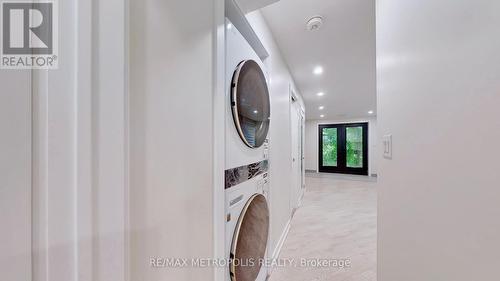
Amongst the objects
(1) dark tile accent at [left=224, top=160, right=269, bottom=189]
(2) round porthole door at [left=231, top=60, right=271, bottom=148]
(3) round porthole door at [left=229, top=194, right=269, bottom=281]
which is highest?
(2) round porthole door at [left=231, top=60, right=271, bottom=148]

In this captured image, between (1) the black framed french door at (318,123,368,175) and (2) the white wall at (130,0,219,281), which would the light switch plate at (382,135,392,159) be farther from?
(1) the black framed french door at (318,123,368,175)

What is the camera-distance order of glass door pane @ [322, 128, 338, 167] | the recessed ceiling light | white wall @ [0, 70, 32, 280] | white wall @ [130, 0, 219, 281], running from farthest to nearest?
1. glass door pane @ [322, 128, 338, 167]
2. the recessed ceiling light
3. white wall @ [130, 0, 219, 281]
4. white wall @ [0, 70, 32, 280]

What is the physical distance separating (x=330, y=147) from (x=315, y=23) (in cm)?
628

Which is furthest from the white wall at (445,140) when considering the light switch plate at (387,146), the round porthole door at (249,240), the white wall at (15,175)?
the white wall at (15,175)

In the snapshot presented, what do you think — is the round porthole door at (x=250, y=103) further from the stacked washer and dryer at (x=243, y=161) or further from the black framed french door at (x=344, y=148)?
the black framed french door at (x=344, y=148)

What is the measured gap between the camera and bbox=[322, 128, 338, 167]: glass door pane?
7.26 meters

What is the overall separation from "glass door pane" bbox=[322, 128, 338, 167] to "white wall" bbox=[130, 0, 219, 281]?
23.8ft


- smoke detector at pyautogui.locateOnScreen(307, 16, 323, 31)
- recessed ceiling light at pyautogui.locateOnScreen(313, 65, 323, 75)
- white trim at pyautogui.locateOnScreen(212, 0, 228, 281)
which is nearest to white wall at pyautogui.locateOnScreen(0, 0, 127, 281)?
white trim at pyautogui.locateOnScreen(212, 0, 228, 281)

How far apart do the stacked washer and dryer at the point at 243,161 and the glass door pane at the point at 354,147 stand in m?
6.68

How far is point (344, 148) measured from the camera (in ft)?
23.3

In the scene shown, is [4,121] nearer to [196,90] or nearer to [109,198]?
[109,198]

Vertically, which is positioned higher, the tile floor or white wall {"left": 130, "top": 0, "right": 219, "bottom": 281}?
white wall {"left": 130, "top": 0, "right": 219, "bottom": 281}

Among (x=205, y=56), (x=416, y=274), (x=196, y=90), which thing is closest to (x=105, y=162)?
(x=196, y=90)

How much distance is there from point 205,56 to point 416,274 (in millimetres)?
1143
